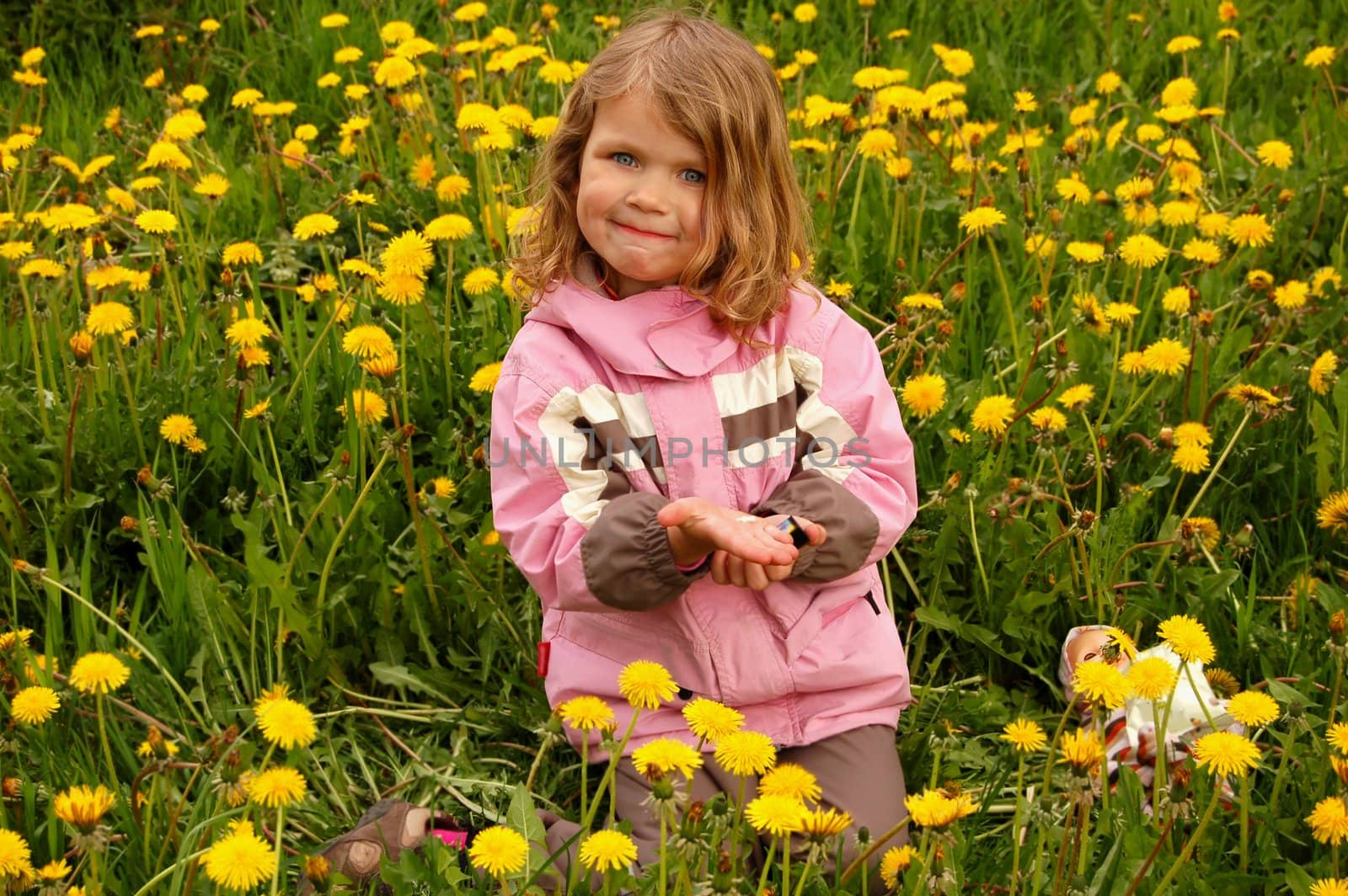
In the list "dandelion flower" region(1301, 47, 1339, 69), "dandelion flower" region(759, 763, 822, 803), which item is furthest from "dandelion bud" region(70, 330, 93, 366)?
"dandelion flower" region(1301, 47, 1339, 69)

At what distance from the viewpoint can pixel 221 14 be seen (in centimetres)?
420

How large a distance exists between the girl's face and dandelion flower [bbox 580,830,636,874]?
0.78 meters

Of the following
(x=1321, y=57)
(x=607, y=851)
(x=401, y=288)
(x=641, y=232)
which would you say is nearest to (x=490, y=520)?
(x=401, y=288)

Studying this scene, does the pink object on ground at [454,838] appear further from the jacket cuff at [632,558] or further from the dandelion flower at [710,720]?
the dandelion flower at [710,720]

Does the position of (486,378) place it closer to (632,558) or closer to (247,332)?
(247,332)

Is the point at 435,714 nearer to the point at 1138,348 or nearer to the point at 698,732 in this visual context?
the point at 698,732

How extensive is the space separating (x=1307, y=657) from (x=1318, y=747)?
32 centimetres

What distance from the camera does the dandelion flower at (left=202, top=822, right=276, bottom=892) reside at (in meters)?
1.37

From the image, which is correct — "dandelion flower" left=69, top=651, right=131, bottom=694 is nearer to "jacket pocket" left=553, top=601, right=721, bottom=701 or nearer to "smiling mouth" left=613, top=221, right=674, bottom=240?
"jacket pocket" left=553, top=601, right=721, bottom=701

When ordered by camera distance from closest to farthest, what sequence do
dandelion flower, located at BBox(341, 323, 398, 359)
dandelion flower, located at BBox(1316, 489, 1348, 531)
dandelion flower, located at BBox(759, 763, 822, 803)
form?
1. dandelion flower, located at BBox(759, 763, 822, 803)
2. dandelion flower, located at BBox(1316, 489, 1348, 531)
3. dandelion flower, located at BBox(341, 323, 398, 359)

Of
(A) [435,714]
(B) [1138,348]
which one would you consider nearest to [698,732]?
(A) [435,714]

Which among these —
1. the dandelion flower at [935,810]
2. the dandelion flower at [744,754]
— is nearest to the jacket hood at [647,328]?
the dandelion flower at [744,754]

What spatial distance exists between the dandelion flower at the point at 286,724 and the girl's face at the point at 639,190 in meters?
0.76

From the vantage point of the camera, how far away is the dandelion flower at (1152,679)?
1.53m
